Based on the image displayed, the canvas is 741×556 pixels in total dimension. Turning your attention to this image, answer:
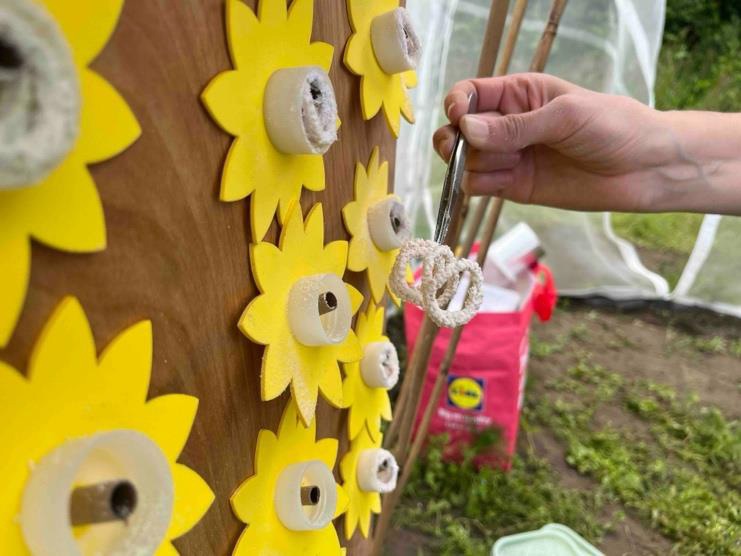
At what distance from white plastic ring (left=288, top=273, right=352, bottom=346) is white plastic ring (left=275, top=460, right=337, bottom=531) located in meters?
0.09

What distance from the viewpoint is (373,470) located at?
1.64ft

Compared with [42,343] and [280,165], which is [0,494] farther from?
[280,165]

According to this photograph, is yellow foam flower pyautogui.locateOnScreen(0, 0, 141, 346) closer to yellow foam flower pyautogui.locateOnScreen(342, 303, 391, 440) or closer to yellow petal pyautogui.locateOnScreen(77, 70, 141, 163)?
yellow petal pyautogui.locateOnScreen(77, 70, 141, 163)

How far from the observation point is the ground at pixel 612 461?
1189 millimetres

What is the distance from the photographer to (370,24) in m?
0.40

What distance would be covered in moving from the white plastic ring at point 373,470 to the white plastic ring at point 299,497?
0.34 feet

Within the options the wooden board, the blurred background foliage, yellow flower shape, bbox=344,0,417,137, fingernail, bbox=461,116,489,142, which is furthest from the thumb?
the blurred background foliage

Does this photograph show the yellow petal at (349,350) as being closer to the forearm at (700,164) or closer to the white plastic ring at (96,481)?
the white plastic ring at (96,481)

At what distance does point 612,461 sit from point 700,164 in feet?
2.78

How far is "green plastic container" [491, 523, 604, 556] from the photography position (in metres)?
0.89

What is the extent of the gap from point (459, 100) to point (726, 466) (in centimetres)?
121

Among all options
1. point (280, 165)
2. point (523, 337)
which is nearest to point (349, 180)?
point (280, 165)

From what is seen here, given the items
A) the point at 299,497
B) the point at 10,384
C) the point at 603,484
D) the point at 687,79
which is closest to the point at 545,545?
the point at 603,484

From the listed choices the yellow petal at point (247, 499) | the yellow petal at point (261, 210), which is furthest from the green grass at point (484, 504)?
the yellow petal at point (261, 210)
